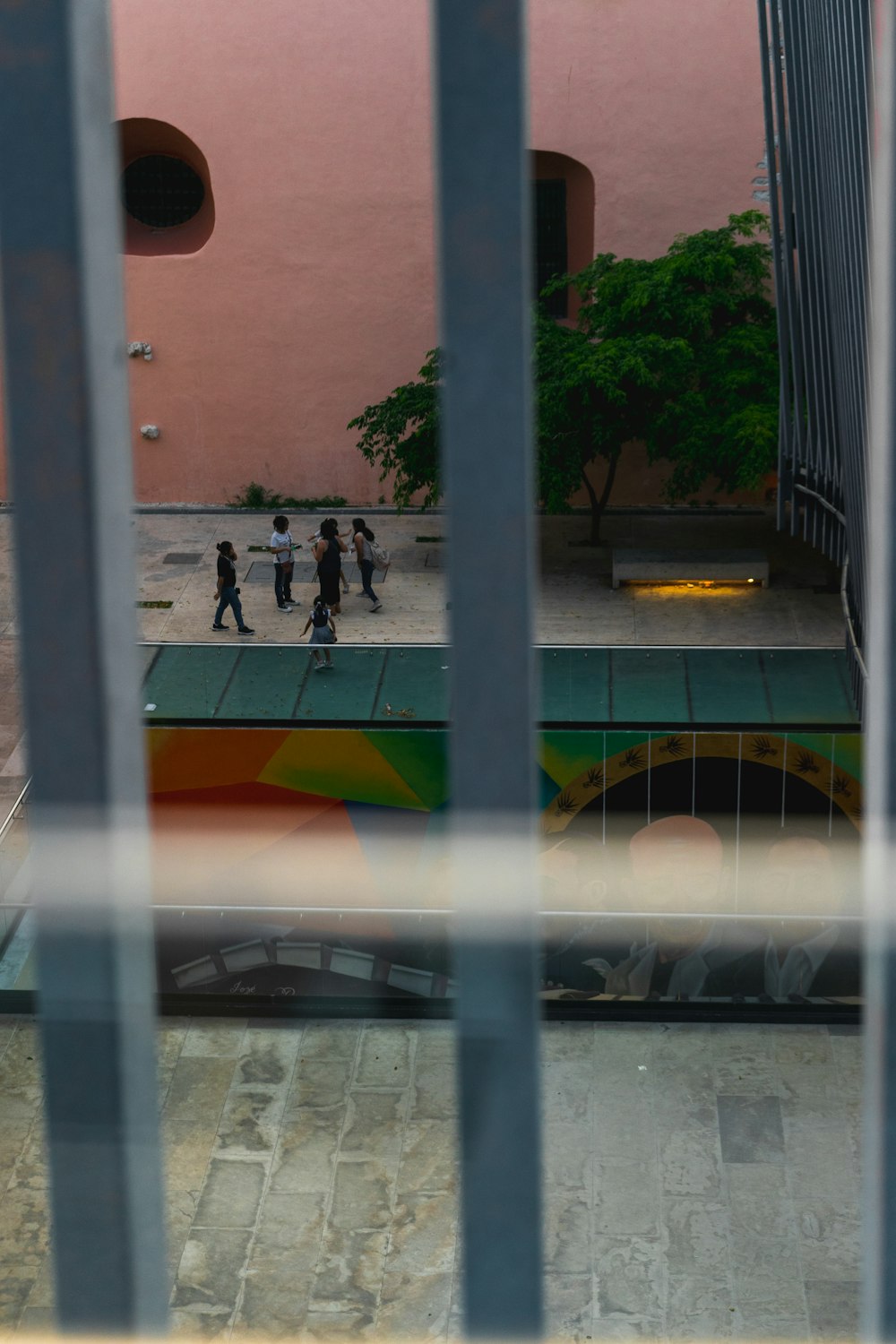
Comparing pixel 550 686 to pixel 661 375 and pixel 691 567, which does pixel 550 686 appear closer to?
pixel 661 375

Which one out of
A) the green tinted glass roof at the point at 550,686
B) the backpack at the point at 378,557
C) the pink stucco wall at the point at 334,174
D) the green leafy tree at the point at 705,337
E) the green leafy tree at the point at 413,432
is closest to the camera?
the green tinted glass roof at the point at 550,686

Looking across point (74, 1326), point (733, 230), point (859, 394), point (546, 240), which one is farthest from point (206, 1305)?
point (546, 240)

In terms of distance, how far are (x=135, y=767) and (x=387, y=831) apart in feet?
32.4

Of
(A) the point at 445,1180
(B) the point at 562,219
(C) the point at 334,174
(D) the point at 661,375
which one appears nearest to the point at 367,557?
(D) the point at 661,375

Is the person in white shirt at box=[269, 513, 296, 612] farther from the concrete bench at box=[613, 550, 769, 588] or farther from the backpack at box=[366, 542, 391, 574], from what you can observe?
the concrete bench at box=[613, 550, 769, 588]

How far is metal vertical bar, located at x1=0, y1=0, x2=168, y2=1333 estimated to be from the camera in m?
1.41

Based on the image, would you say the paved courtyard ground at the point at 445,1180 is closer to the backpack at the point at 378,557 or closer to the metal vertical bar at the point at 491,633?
the metal vertical bar at the point at 491,633

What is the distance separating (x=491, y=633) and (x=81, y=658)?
36 centimetres

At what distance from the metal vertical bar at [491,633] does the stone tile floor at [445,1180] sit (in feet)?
24.3

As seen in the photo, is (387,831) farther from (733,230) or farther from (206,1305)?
(733,230)

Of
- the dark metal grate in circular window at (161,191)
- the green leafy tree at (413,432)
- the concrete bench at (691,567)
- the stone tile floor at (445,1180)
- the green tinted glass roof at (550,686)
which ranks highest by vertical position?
the dark metal grate in circular window at (161,191)

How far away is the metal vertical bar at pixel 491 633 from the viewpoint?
56.4 inches

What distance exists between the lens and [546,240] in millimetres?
21094

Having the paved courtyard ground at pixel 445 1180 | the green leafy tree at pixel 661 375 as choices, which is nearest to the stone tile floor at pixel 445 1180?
the paved courtyard ground at pixel 445 1180
